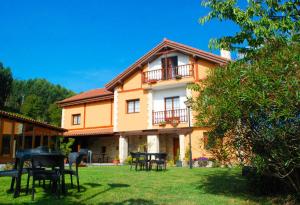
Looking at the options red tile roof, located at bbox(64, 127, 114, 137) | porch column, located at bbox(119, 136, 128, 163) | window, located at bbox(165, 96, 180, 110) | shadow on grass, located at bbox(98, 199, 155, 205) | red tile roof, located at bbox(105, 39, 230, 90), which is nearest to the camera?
shadow on grass, located at bbox(98, 199, 155, 205)

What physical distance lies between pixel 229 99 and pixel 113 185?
4.51 metres

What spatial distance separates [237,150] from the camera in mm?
6473

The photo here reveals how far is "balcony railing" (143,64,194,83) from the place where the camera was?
21.7 m

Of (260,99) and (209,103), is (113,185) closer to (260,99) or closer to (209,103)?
(209,103)

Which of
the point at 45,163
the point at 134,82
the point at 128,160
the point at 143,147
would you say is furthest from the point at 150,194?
the point at 134,82

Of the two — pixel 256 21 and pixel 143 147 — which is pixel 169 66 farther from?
pixel 256 21

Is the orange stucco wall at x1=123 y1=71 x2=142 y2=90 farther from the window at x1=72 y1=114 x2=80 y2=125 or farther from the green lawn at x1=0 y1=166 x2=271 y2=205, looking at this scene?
the green lawn at x1=0 y1=166 x2=271 y2=205

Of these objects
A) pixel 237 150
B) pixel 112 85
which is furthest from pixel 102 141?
pixel 237 150

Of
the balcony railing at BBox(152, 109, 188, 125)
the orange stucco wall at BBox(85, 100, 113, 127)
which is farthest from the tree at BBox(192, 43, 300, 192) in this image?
the orange stucco wall at BBox(85, 100, 113, 127)

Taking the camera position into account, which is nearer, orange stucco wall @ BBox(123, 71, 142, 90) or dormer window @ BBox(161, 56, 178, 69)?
dormer window @ BBox(161, 56, 178, 69)

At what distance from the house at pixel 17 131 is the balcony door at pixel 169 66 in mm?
9544

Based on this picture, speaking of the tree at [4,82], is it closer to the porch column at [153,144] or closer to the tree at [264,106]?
the porch column at [153,144]

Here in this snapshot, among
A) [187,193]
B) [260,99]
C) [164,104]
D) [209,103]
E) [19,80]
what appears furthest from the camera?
[19,80]

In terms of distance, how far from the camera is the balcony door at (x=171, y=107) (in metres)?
21.9
